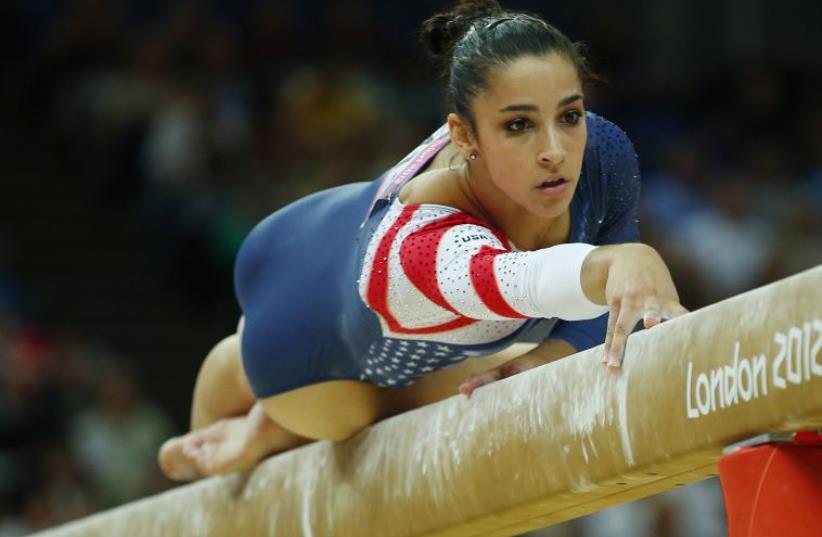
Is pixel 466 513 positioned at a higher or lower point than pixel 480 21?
lower

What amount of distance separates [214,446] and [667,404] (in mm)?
1540

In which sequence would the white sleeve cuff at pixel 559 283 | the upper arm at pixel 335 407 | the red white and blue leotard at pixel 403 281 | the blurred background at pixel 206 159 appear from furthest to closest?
the blurred background at pixel 206 159, the upper arm at pixel 335 407, the red white and blue leotard at pixel 403 281, the white sleeve cuff at pixel 559 283

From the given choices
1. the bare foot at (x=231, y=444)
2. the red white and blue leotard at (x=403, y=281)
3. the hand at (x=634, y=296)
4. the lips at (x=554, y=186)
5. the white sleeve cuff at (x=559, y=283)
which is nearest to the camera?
the hand at (x=634, y=296)

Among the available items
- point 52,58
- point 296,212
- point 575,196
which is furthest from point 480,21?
point 52,58

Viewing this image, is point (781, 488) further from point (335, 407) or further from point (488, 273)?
point (335, 407)

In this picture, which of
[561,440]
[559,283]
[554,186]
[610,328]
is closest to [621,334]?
[610,328]

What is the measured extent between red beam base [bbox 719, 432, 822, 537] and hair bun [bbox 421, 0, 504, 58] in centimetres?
98

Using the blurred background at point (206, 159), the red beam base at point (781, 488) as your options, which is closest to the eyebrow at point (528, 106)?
the red beam base at point (781, 488)

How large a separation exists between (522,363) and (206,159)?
5348mm

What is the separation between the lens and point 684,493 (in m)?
5.82

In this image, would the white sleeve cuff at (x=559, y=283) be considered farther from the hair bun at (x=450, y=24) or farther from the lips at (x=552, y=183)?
the hair bun at (x=450, y=24)

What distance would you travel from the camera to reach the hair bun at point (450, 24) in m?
2.57

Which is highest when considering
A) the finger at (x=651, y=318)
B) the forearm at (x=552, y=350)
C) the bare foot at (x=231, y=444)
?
the finger at (x=651, y=318)

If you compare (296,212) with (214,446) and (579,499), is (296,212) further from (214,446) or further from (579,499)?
(579,499)
